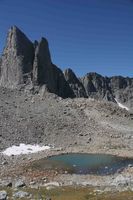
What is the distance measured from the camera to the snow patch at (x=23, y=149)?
8512cm

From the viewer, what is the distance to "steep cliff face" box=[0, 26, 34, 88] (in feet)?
513

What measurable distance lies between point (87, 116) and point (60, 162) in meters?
38.5

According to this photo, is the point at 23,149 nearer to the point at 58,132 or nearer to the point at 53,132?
the point at 53,132

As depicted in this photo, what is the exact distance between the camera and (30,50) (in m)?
163

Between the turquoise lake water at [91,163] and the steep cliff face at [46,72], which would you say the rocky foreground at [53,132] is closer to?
the turquoise lake water at [91,163]

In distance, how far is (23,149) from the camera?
88.4m

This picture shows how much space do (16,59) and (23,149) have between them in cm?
7367

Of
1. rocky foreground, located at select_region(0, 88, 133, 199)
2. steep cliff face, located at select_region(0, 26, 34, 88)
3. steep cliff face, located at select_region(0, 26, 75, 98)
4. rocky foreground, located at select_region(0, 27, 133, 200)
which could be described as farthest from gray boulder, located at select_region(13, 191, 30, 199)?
steep cliff face, located at select_region(0, 26, 34, 88)

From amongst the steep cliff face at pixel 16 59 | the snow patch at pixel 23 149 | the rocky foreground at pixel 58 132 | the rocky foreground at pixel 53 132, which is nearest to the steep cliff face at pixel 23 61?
the steep cliff face at pixel 16 59

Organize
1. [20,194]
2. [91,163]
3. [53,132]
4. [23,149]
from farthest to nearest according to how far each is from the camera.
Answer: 1. [53,132]
2. [23,149]
3. [91,163]
4. [20,194]

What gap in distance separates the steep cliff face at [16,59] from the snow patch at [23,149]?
64686 millimetres

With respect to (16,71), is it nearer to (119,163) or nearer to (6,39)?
(6,39)

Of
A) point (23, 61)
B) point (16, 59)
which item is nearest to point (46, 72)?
point (23, 61)

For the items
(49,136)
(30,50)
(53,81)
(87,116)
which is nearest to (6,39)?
(30,50)
